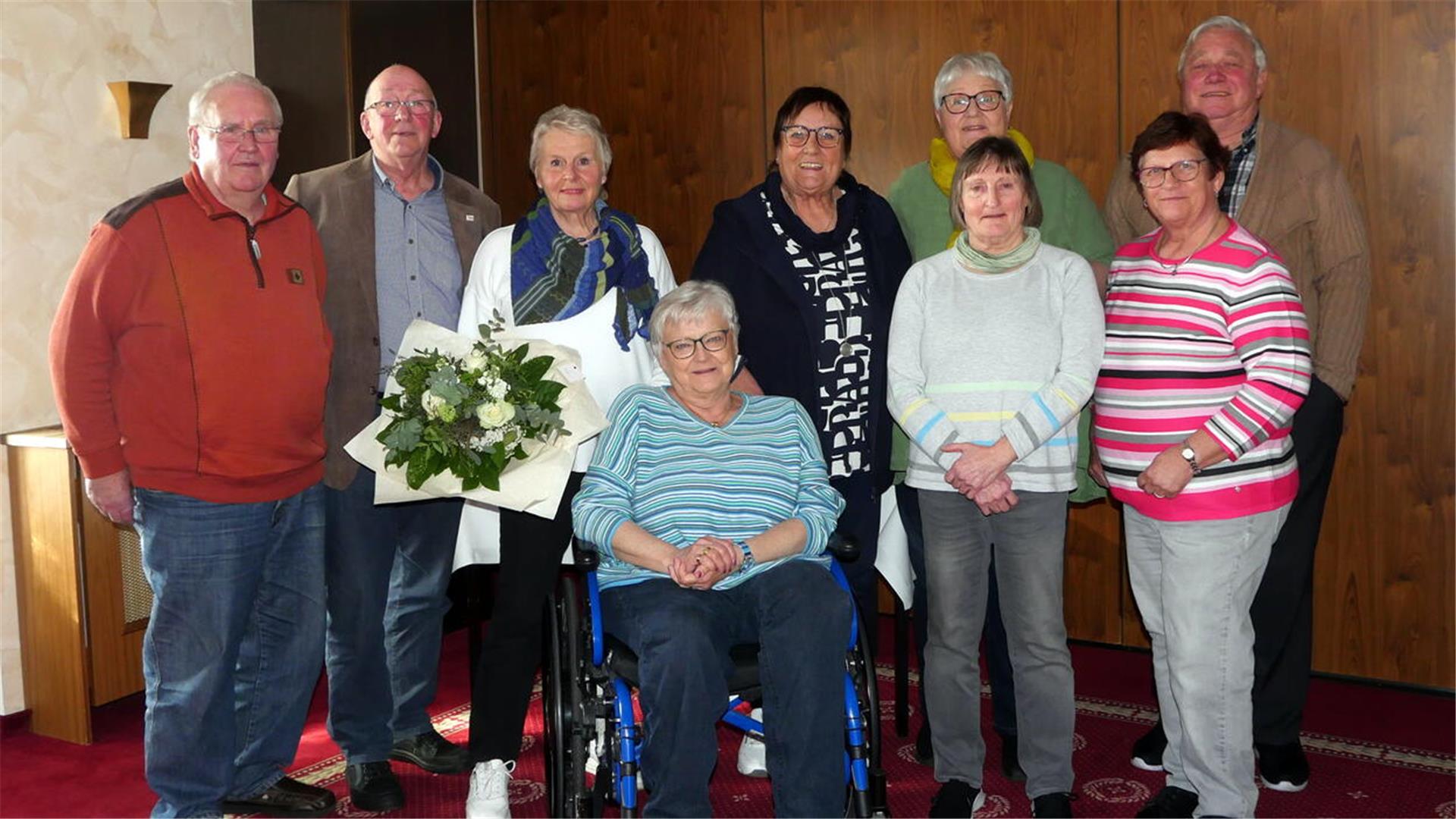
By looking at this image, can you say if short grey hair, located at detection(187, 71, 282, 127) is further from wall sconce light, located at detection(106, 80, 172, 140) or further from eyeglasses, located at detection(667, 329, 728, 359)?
wall sconce light, located at detection(106, 80, 172, 140)

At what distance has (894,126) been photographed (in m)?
4.46

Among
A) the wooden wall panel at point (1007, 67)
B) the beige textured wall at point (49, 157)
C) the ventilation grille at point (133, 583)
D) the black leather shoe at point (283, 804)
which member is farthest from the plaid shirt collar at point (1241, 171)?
A: the beige textured wall at point (49, 157)

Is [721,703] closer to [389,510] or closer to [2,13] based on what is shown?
[389,510]

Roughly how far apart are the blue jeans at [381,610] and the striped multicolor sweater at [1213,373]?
1697mm

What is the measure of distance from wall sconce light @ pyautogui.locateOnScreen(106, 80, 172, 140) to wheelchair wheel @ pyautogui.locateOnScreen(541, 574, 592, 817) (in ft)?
7.66

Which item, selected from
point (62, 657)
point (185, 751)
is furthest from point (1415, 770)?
point (62, 657)

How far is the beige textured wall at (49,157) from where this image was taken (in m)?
3.58

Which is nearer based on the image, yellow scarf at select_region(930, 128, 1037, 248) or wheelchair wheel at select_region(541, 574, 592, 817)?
wheelchair wheel at select_region(541, 574, 592, 817)

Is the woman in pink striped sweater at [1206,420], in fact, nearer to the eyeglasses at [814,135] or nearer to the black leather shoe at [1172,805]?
the black leather shoe at [1172,805]

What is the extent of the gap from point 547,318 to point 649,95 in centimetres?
241

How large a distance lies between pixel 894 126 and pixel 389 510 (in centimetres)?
239

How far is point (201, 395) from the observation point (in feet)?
8.71

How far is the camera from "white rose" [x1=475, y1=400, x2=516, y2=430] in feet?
8.45

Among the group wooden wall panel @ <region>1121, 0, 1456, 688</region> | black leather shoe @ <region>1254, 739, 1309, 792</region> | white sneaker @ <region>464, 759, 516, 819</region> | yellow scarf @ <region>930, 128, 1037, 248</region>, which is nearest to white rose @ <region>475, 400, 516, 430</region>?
white sneaker @ <region>464, 759, 516, 819</region>
